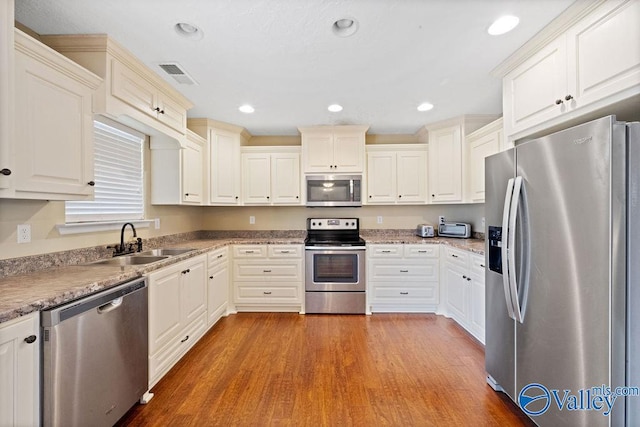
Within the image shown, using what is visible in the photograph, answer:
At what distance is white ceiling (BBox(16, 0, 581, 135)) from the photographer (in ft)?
5.16

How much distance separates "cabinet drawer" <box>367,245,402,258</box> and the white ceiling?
1.69 metres

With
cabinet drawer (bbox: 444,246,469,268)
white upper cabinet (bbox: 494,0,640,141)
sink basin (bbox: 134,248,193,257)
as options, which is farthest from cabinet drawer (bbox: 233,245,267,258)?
white upper cabinet (bbox: 494,0,640,141)

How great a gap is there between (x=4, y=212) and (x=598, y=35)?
3.46 m

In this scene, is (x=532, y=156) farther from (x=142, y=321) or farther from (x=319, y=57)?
(x=142, y=321)

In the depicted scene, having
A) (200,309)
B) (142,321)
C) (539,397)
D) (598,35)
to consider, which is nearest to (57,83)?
(142,321)

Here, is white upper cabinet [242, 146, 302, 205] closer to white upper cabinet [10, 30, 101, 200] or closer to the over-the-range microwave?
A: the over-the-range microwave

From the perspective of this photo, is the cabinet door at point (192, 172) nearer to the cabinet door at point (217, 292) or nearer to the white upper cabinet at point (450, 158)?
the cabinet door at point (217, 292)

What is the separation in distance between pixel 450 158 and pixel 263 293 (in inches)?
117

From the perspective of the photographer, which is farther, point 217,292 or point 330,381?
point 217,292

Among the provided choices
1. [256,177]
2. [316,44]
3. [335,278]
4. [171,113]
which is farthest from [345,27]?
[335,278]

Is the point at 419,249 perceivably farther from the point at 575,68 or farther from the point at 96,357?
the point at 96,357

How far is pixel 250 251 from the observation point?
3.44 meters

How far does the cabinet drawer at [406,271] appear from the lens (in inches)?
132

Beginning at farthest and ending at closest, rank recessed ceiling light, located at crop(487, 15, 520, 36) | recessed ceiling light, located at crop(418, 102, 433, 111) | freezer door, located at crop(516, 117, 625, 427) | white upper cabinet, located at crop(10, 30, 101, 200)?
recessed ceiling light, located at crop(418, 102, 433, 111) → recessed ceiling light, located at crop(487, 15, 520, 36) → white upper cabinet, located at crop(10, 30, 101, 200) → freezer door, located at crop(516, 117, 625, 427)
